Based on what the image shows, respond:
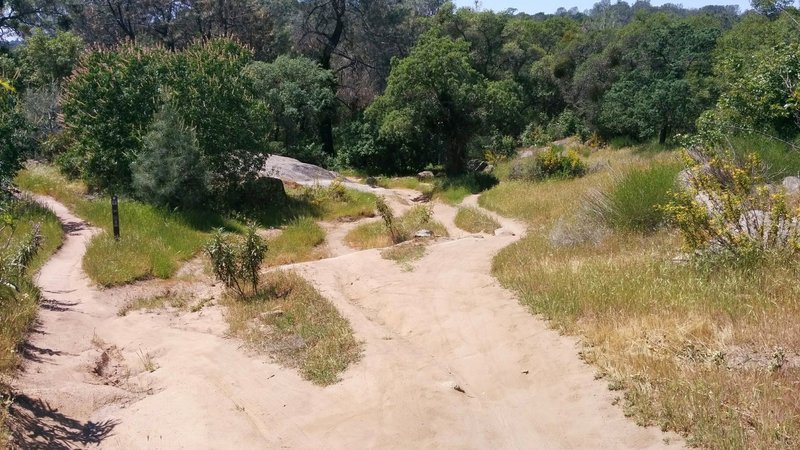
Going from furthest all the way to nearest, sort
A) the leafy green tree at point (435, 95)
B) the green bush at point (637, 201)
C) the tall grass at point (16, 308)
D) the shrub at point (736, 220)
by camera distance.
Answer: the leafy green tree at point (435, 95)
the green bush at point (637, 201)
the shrub at point (736, 220)
the tall grass at point (16, 308)

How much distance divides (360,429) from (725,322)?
11.3 ft

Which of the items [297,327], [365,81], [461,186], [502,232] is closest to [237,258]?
[297,327]

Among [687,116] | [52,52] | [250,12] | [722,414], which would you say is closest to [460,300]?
[722,414]

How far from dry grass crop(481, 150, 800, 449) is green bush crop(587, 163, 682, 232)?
824mm

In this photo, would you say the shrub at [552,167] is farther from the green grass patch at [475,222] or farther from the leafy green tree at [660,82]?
the leafy green tree at [660,82]

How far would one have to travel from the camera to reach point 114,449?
220 inches

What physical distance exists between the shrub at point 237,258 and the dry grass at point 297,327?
298 millimetres

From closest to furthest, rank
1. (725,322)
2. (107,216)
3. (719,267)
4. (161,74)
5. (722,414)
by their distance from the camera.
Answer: (722,414) < (725,322) < (719,267) < (107,216) < (161,74)

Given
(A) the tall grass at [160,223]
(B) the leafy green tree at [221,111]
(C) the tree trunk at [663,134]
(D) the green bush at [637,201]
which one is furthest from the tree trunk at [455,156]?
(D) the green bush at [637,201]

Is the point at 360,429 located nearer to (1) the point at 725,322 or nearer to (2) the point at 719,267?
(1) the point at 725,322

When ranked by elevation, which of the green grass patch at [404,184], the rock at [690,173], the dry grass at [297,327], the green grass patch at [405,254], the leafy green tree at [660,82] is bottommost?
the green grass patch at [404,184]

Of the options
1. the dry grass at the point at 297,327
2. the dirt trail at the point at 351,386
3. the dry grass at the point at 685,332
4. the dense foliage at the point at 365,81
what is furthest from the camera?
the dense foliage at the point at 365,81

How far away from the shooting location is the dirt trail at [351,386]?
5598 mm

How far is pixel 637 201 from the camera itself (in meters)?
11.0
